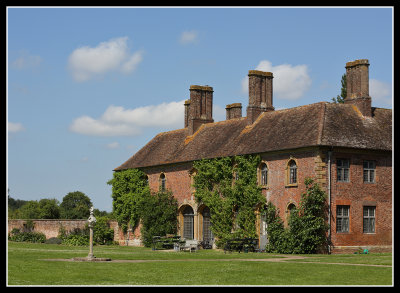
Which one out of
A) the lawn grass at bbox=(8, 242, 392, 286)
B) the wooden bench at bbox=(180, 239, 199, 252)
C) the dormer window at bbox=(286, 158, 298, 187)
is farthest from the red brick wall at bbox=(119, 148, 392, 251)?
the lawn grass at bbox=(8, 242, 392, 286)

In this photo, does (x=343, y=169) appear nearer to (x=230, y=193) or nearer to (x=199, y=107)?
(x=230, y=193)

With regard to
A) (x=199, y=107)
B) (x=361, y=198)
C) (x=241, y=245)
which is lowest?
(x=241, y=245)

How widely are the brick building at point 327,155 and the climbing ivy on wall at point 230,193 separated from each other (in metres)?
0.50

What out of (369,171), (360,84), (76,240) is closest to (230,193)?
(369,171)

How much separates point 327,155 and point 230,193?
288 inches

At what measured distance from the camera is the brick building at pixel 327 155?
39.1 meters

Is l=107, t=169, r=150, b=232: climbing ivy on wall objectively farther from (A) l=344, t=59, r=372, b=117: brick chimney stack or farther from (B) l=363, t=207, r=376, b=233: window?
(B) l=363, t=207, r=376, b=233: window

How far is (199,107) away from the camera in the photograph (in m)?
52.6

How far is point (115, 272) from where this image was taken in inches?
1005

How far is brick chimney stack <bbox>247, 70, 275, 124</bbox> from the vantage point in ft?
152

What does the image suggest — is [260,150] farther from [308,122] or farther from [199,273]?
[199,273]

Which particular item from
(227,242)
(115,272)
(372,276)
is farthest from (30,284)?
(227,242)

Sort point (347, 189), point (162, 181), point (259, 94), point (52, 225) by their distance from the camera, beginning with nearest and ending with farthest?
1. point (347, 189)
2. point (259, 94)
3. point (162, 181)
4. point (52, 225)

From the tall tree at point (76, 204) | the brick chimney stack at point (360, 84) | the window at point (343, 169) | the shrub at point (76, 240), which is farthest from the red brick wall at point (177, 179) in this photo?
the tall tree at point (76, 204)
